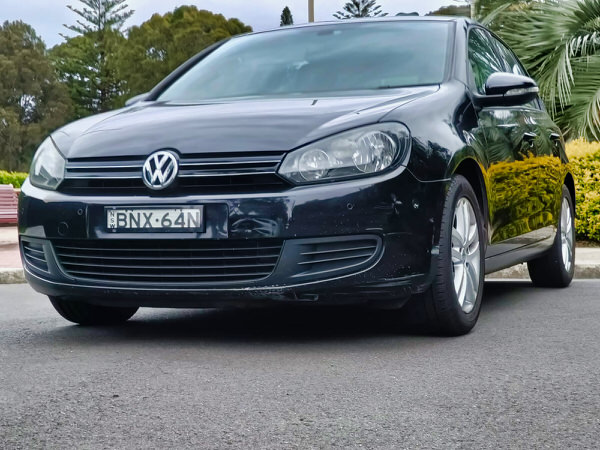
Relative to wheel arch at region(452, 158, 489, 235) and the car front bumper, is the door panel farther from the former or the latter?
the car front bumper

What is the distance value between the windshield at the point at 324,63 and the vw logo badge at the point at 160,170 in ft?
3.29

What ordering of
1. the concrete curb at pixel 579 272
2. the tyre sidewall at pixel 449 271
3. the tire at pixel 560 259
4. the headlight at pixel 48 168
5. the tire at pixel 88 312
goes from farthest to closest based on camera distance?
the concrete curb at pixel 579 272 → the tire at pixel 560 259 → the tire at pixel 88 312 → the headlight at pixel 48 168 → the tyre sidewall at pixel 449 271

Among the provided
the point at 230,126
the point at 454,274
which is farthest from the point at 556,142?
the point at 230,126

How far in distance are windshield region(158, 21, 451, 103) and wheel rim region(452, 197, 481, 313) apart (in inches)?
28.5

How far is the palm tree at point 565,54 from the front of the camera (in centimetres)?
1411

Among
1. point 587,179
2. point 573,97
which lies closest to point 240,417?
point 587,179

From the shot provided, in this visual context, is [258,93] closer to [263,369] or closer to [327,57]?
[327,57]

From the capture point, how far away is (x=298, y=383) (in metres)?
3.91

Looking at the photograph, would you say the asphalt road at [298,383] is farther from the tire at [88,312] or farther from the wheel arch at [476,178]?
the wheel arch at [476,178]

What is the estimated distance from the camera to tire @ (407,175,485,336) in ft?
15.5

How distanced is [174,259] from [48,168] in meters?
0.79

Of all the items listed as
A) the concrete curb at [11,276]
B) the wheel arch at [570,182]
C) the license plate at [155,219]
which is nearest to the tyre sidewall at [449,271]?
the license plate at [155,219]

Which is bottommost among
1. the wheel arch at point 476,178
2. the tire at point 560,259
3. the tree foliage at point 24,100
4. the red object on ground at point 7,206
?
the tree foliage at point 24,100

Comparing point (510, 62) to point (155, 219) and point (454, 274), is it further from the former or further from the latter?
point (155, 219)
